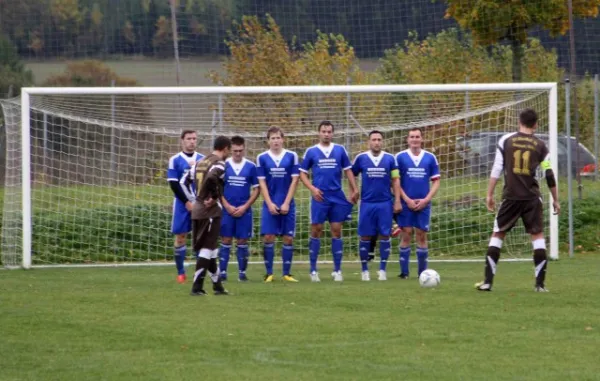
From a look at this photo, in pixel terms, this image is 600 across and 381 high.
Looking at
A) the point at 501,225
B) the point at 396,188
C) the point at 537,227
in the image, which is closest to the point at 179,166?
the point at 396,188

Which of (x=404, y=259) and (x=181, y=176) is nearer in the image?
(x=181, y=176)

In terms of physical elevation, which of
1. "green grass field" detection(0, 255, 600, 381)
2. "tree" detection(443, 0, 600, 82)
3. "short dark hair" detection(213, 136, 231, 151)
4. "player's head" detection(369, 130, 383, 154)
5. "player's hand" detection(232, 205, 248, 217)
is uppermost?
"tree" detection(443, 0, 600, 82)

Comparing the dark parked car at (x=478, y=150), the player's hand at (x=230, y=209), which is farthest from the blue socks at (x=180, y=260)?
the dark parked car at (x=478, y=150)

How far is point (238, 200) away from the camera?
15.1m

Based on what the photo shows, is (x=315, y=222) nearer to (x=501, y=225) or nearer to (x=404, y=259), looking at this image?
(x=404, y=259)

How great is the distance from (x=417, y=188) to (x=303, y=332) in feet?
19.2

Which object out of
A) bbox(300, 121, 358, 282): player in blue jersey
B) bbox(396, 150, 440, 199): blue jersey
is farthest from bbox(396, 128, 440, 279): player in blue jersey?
bbox(300, 121, 358, 282): player in blue jersey

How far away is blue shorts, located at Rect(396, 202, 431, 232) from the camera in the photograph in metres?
14.9

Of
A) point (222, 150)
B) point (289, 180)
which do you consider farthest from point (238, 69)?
point (222, 150)

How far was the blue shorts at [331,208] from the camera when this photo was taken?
1473 cm

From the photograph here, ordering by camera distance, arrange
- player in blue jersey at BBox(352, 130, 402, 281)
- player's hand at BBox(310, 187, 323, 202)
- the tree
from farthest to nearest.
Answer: the tree
player in blue jersey at BBox(352, 130, 402, 281)
player's hand at BBox(310, 187, 323, 202)

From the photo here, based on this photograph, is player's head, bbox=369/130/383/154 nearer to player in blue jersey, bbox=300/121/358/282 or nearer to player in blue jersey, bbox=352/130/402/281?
player in blue jersey, bbox=352/130/402/281

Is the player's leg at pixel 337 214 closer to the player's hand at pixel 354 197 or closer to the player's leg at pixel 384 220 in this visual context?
the player's hand at pixel 354 197

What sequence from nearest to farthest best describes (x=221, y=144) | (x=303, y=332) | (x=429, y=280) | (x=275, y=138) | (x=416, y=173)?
(x=303, y=332) → (x=221, y=144) → (x=429, y=280) → (x=275, y=138) → (x=416, y=173)
